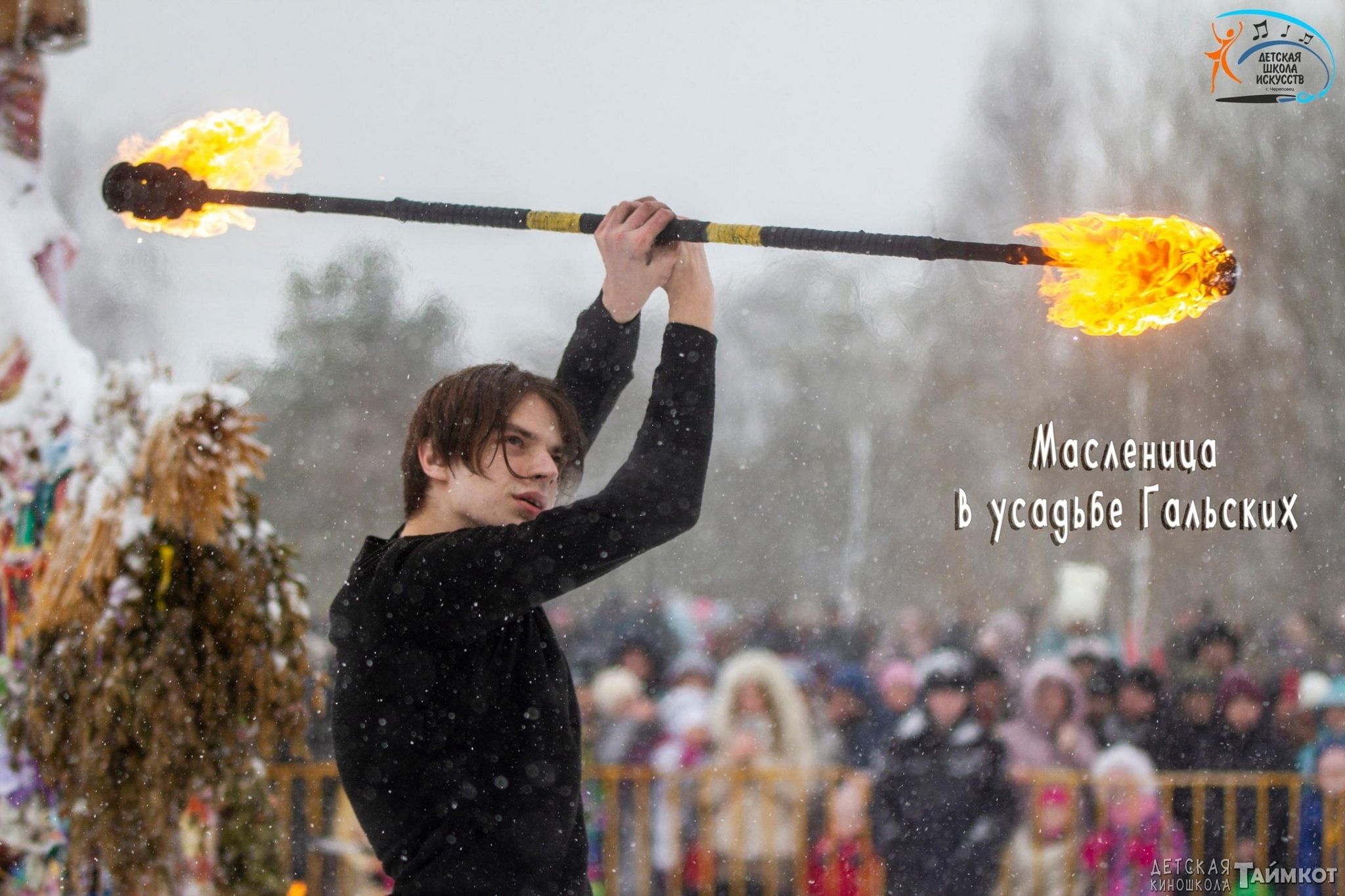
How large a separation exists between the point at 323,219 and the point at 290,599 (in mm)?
5223

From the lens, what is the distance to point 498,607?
1.62 m

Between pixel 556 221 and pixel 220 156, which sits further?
pixel 220 156

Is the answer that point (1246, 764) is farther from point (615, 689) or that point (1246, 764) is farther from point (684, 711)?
point (615, 689)

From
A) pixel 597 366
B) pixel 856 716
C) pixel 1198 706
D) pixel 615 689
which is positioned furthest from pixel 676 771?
pixel 597 366

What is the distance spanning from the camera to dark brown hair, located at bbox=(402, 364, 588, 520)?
70.3 inches

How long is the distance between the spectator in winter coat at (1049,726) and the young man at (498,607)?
3.08m

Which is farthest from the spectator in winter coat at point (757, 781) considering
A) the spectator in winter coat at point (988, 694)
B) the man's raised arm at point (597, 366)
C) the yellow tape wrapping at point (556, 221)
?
the yellow tape wrapping at point (556, 221)

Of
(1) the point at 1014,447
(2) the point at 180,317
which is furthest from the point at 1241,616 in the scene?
(2) the point at 180,317

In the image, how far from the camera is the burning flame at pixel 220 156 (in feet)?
7.31

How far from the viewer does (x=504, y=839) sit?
1.65 m

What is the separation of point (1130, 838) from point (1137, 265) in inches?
129

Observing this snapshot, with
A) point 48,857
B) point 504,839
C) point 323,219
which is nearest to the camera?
point 504,839

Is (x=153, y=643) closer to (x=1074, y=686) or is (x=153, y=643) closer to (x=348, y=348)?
(x=1074, y=686)

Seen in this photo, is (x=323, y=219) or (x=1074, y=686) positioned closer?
(x=1074, y=686)
